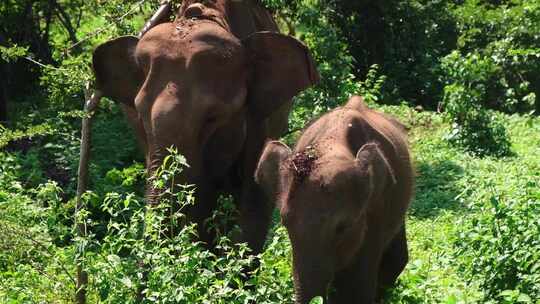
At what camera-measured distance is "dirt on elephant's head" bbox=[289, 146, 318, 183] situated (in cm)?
→ 625

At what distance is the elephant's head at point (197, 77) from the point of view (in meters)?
7.34

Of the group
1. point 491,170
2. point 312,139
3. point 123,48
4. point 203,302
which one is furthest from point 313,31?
point 203,302

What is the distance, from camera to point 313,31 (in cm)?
1522

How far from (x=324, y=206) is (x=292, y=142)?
21.6ft

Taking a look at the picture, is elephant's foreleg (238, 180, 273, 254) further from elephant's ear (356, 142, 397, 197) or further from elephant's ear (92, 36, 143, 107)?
elephant's ear (356, 142, 397, 197)

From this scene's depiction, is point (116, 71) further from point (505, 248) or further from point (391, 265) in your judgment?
point (505, 248)

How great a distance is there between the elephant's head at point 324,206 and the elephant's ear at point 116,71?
2.29 meters

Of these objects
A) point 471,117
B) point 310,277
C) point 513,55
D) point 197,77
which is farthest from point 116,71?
point 513,55

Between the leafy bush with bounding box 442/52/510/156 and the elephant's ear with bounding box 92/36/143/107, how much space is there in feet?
20.2

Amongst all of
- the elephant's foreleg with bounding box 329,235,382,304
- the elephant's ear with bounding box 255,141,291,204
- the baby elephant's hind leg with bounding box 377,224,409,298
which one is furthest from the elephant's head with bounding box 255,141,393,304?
the baby elephant's hind leg with bounding box 377,224,409,298

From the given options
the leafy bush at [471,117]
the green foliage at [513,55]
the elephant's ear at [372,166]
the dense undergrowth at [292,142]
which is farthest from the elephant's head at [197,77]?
the green foliage at [513,55]

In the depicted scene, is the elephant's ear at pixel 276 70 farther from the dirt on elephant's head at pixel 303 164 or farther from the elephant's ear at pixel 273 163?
the dirt on elephant's head at pixel 303 164

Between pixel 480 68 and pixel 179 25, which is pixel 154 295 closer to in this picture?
pixel 179 25

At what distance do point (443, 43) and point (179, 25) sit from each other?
1037cm
